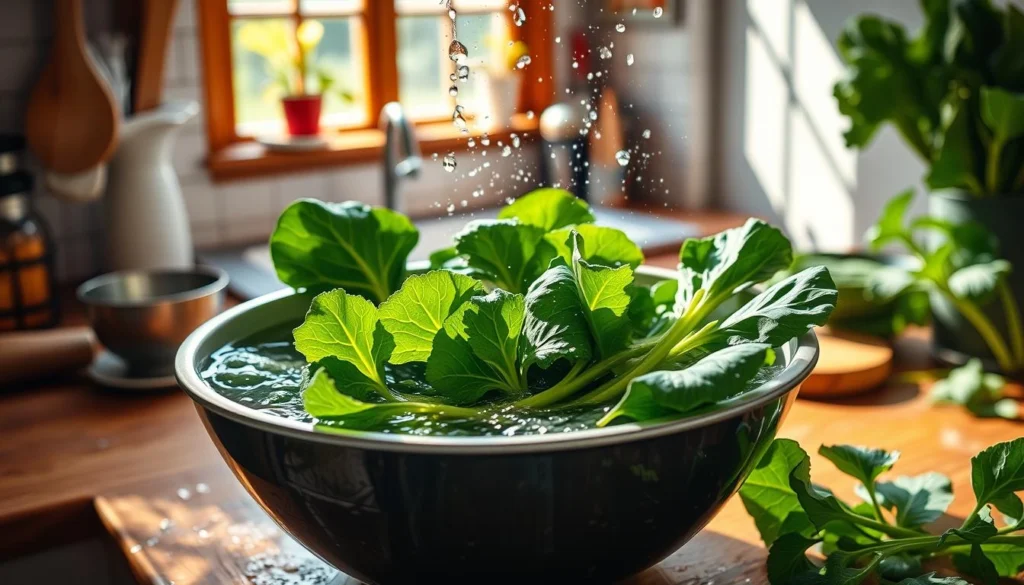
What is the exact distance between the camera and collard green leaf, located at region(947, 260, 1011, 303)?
44.9 inches

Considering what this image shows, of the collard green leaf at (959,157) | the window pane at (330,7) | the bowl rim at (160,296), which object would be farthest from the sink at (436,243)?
the collard green leaf at (959,157)

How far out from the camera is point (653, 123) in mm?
2596

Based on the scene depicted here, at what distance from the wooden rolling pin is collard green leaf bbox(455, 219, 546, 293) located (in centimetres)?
78

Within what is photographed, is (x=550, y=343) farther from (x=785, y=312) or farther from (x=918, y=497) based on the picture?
(x=918, y=497)

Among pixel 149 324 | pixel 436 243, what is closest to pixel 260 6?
pixel 436 243

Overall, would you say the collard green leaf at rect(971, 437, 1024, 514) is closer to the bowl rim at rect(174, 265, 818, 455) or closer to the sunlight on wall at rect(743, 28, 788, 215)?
the bowl rim at rect(174, 265, 818, 455)

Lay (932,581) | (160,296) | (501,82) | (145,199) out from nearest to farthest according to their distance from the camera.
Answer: (932,581), (160,296), (145,199), (501,82)

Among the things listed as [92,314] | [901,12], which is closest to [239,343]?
[92,314]

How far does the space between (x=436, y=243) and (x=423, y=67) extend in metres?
0.59

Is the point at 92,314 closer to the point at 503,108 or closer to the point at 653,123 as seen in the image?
the point at 503,108

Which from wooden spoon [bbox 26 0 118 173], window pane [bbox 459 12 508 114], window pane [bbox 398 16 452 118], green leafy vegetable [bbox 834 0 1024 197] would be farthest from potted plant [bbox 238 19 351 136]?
green leafy vegetable [bbox 834 0 1024 197]

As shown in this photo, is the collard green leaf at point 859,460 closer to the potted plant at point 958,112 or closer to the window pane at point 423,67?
the potted plant at point 958,112

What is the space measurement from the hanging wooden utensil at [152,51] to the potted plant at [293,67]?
425 mm

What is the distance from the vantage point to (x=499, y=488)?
0.57 m
